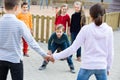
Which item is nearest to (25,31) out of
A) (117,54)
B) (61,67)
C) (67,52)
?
(67,52)

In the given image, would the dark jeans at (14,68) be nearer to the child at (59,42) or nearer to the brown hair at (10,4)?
the brown hair at (10,4)

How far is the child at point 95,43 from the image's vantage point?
3.89 meters

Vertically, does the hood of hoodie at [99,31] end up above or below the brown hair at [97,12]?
below

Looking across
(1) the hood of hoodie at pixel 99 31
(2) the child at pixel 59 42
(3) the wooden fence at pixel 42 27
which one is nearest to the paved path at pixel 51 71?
(2) the child at pixel 59 42

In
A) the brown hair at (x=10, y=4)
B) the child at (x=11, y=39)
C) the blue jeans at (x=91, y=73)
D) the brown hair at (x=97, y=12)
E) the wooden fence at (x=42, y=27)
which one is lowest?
the wooden fence at (x=42, y=27)

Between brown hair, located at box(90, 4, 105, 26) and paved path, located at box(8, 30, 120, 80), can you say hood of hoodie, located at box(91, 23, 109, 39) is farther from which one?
paved path, located at box(8, 30, 120, 80)

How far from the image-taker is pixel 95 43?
→ 13.0ft

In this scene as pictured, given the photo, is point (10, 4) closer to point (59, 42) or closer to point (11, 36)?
point (11, 36)

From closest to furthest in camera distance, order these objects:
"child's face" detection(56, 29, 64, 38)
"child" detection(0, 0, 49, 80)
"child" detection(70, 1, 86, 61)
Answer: "child" detection(0, 0, 49, 80) < "child's face" detection(56, 29, 64, 38) < "child" detection(70, 1, 86, 61)

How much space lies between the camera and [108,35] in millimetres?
3998

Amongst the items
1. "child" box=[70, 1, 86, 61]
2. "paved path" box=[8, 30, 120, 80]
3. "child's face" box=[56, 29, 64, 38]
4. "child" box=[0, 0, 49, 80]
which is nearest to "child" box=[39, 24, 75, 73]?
"child's face" box=[56, 29, 64, 38]

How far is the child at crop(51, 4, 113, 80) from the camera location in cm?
389

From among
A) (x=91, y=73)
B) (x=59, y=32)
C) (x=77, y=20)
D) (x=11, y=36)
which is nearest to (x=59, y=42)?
(x=59, y=32)

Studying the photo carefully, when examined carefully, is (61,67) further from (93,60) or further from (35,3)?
(35,3)
